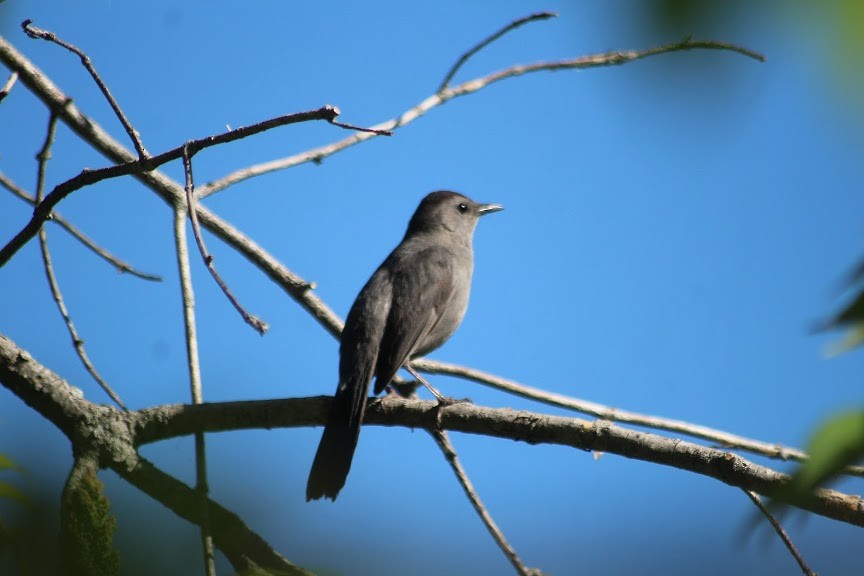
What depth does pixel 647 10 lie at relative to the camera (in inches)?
29.2

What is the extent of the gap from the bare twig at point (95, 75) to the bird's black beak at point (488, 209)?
19.1ft

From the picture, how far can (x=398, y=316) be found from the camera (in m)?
6.32

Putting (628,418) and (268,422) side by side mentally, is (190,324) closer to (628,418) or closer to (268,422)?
(268,422)

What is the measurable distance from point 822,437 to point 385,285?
6.09 meters

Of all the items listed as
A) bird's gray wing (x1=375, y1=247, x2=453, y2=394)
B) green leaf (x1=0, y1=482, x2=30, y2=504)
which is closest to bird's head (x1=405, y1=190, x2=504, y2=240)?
bird's gray wing (x1=375, y1=247, x2=453, y2=394)

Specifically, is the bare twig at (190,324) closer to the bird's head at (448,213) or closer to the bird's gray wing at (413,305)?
the bird's gray wing at (413,305)

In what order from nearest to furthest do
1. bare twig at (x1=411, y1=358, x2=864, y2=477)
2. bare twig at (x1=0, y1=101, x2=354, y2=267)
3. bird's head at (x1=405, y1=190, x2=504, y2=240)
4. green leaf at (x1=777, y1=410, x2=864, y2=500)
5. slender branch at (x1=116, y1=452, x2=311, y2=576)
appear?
green leaf at (x1=777, y1=410, x2=864, y2=500) < slender branch at (x1=116, y1=452, x2=311, y2=576) < bare twig at (x1=0, y1=101, x2=354, y2=267) < bare twig at (x1=411, y1=358, x2=864, y2=477) < bird's head at (x1=405, y1=190, x2=504, y2=240)

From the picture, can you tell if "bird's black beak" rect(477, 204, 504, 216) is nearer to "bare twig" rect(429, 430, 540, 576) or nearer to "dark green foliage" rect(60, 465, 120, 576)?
"bare twig" rect(429, 430, 540, 576)

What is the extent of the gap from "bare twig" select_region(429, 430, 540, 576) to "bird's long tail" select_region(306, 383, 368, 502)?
2.68ft

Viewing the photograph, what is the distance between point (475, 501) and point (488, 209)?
4.90m

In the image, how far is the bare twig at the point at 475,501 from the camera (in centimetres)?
371

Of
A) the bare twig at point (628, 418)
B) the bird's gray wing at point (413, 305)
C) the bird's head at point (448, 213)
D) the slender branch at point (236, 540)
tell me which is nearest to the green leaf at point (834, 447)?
the slender branch at point (236, 540)

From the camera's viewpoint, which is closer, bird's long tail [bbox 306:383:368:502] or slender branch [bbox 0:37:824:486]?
slender branch [bbox 0:37:824:486]

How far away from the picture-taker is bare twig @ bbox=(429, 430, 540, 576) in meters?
3.71
